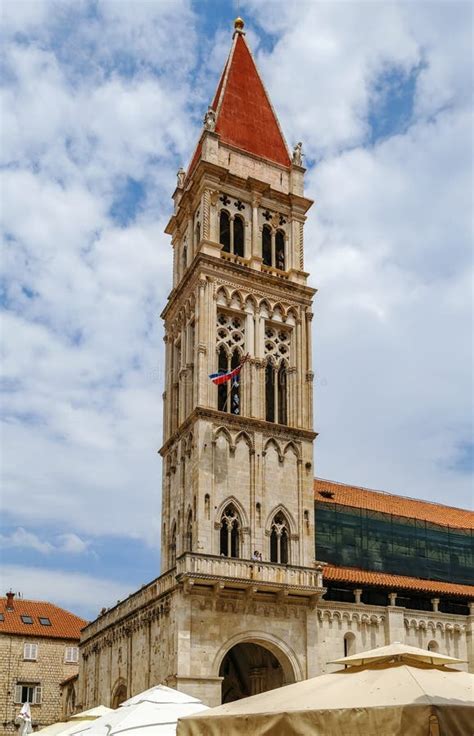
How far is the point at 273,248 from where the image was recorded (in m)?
41.2

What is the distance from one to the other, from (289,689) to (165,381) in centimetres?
2976

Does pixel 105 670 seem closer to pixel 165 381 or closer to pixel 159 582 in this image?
pixel 159 582

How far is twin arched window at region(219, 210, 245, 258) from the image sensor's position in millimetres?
40344

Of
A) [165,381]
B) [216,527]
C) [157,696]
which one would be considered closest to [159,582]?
[216,527]

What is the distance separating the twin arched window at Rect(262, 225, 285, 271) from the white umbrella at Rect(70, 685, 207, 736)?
24.9m

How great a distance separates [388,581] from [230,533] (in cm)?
744

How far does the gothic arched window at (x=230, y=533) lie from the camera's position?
3466 centimetres

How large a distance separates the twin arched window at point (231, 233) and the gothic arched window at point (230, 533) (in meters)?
12.5

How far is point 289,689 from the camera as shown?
12680mm

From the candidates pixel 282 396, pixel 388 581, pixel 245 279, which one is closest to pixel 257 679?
pixel 388 581

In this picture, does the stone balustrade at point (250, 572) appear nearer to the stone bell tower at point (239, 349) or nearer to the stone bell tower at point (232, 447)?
the stone bell tower at point (232, 447)

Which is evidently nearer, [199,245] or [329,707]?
[329,707]

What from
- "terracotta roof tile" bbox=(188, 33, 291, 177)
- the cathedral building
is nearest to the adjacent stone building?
the cathedral building

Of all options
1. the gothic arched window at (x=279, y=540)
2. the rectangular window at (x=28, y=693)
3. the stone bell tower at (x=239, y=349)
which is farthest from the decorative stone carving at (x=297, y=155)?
the rectangular window at (x=28, y=693)
